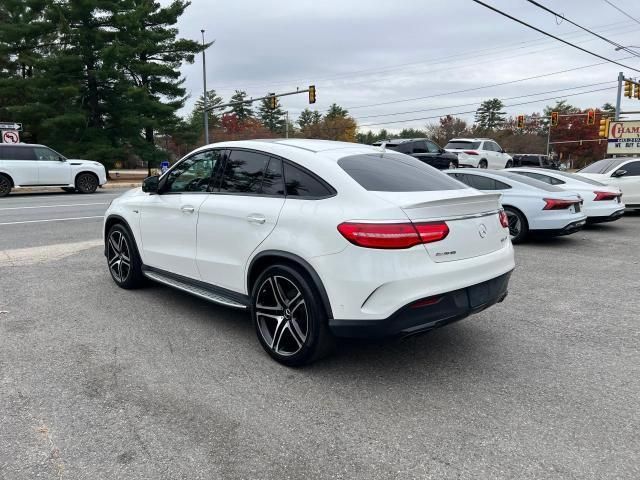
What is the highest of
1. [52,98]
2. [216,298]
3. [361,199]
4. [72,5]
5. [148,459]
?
[72,5]

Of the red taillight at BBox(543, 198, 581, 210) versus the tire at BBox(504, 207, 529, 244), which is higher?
the red taillight at BBox(543, 198, 581, 210)

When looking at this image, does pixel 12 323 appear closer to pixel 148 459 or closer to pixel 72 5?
pixel 148 459

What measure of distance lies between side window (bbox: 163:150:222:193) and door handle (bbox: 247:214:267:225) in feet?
2.78

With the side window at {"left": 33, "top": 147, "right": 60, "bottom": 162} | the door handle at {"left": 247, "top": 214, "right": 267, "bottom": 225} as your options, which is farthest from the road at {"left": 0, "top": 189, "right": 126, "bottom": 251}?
the door handle at {"left": 247, "top": 214, "right": 267, "bottom": 225}

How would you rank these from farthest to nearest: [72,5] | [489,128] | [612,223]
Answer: [489,128] → [72,5] → [612,223]

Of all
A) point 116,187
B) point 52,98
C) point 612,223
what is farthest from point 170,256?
point 52,98

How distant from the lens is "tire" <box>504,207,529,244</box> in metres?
9.08

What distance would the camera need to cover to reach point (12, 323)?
4664mm

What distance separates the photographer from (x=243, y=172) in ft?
14.1

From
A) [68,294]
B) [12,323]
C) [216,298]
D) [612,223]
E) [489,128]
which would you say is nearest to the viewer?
[216,298]

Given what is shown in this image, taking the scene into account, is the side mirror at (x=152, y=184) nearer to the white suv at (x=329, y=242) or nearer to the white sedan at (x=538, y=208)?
the white suv at (x=329, y=242)

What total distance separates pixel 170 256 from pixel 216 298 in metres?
0.87

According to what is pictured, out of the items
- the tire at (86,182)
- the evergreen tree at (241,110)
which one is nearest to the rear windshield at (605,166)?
the tire at (86,182)

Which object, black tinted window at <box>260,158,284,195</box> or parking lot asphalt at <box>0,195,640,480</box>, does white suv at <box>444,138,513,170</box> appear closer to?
parking lot asphalt at <box>0,195,640,480</box>
